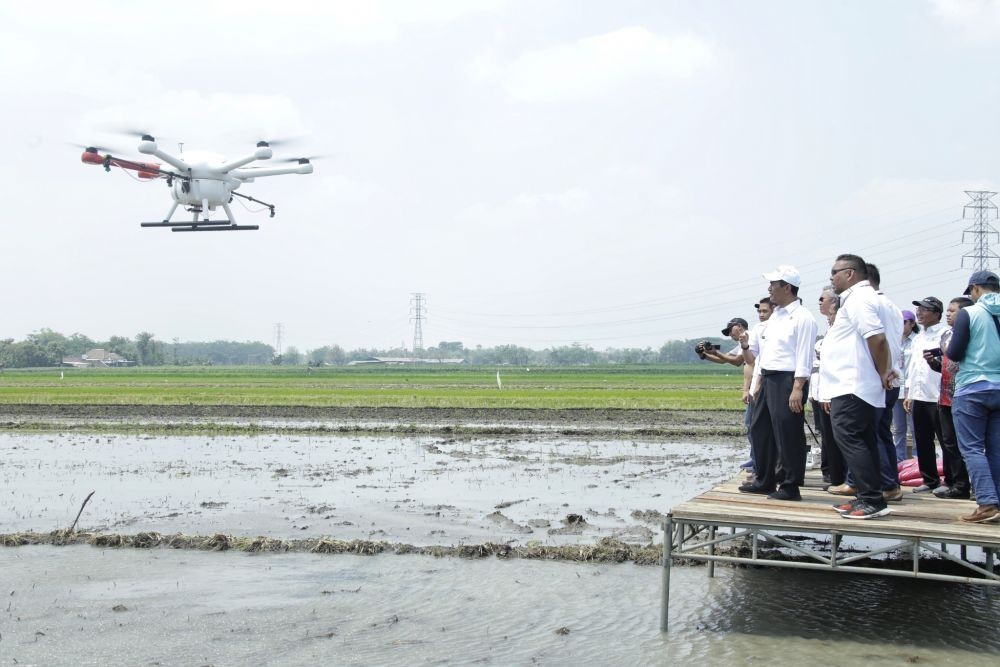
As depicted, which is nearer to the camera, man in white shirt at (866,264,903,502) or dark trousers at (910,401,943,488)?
man in white shirt at (866,264,903,502)

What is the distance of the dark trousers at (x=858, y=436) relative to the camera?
6.85 metres

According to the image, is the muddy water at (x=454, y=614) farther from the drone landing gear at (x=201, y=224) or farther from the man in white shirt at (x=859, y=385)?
the drone landing gear at (x=201, y=224)

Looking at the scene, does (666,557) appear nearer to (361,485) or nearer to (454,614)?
(454,614)

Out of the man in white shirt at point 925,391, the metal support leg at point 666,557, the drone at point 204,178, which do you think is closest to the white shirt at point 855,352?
the metal support leg at point 666,557

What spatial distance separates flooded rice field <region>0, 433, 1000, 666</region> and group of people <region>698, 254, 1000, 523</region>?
0.96m

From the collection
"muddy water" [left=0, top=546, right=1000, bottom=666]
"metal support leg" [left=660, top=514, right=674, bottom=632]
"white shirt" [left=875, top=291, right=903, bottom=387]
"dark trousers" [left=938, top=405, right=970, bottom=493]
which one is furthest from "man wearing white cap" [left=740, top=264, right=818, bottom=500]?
"dark trousers" [left=938, top=405, right=970, bottom=493]

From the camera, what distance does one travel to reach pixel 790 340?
7730mm

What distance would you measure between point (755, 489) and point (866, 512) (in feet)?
5.16

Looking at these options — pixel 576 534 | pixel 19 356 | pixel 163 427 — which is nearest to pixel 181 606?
pixel 576 534

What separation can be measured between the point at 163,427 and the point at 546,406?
13393mm

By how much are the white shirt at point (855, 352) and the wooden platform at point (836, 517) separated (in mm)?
891

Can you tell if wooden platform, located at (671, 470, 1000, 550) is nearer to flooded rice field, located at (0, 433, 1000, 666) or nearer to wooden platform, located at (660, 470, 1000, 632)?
wooden platform, located at (660, 470, 1000, 632)

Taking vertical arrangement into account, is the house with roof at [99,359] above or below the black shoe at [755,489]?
above

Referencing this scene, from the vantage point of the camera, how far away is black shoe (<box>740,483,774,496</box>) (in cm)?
819
